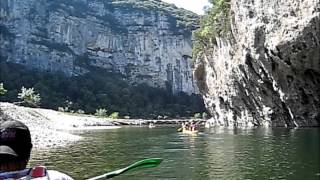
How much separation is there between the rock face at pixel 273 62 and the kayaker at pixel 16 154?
50596 millimetres

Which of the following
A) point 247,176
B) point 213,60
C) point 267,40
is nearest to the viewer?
point 247,176

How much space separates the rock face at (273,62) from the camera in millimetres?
54938

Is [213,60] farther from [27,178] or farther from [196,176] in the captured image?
[27,178]

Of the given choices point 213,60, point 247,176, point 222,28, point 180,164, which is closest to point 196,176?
point 247,176

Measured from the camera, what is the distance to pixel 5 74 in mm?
179125

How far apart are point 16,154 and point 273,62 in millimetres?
60920

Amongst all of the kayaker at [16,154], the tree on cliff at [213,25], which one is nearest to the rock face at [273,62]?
the tree on cliff at [213,25]

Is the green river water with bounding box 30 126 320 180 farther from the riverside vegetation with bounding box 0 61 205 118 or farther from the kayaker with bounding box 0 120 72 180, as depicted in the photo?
the riverside vegetation with bounding box 0 61 205 118

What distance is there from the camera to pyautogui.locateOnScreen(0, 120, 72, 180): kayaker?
13.9 feet

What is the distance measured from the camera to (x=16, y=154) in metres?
4.28

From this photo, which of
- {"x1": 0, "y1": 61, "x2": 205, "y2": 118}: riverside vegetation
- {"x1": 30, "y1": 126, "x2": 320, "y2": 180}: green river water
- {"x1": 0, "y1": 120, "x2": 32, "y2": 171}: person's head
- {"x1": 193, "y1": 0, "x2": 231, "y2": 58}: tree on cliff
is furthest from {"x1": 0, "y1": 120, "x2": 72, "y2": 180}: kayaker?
{"x1": 0, "y1": 61, "x2": 205, "y2": 118}: riverside vegetation

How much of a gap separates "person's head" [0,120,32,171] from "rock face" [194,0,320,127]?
50.6 m

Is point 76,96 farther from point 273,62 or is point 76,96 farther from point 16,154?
point 16,154

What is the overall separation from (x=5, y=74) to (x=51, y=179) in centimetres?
18381
